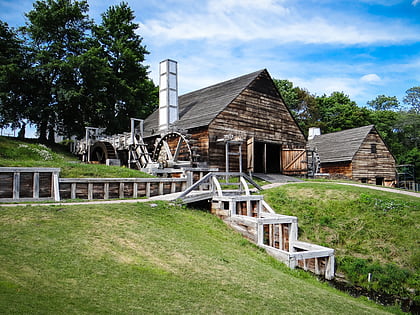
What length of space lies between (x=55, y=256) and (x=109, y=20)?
123 ft

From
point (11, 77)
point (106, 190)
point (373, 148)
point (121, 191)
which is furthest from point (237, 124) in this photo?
point (11, 77)

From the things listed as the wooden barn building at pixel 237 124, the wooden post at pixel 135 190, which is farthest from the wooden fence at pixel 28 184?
the wooden barn building at pixel 237 124

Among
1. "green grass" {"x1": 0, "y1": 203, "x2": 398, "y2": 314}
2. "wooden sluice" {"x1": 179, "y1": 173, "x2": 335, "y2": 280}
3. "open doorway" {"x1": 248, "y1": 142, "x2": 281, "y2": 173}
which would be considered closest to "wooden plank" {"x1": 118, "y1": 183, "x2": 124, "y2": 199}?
"wooden sluice" {"x1": 179, "y1": 173, "x2": 335, "y2": 280}

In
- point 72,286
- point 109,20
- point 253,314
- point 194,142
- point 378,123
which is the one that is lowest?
point 253,314

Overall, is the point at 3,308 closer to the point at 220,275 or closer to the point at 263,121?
the point at 220,275

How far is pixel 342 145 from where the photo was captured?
33.3m

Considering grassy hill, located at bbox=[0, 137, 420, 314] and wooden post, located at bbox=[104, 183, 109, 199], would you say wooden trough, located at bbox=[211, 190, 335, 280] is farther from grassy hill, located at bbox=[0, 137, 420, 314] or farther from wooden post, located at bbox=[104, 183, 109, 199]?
wooden post, located at bbox=[104, 183, 109, 199]

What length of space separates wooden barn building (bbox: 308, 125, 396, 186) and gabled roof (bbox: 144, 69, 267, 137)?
35.1 feet

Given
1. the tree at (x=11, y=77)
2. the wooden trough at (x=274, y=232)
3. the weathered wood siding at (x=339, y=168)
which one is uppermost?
the tree at (x=11, y=77)

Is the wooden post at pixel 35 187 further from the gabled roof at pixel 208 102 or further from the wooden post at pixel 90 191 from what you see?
the gabled roof at pixel 208 102

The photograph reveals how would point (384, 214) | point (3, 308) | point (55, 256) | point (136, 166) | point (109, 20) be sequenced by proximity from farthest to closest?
point (109, 20) < point (136, 166) < point (384, 214) < point (55, 256) < point (3, 308)

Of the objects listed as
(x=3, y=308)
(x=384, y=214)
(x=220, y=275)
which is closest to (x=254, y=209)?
(x=384, y=214)

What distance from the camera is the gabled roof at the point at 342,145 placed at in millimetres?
31531

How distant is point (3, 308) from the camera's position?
4.26 m
